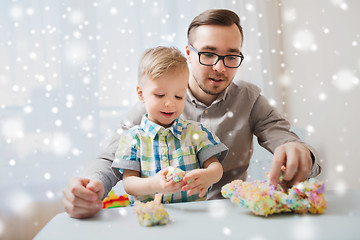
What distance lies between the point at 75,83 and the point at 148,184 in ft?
5.82

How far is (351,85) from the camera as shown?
1931 millimetres

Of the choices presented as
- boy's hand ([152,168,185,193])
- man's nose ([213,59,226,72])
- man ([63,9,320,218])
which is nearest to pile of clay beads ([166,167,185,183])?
boy's hand ([152,168,185,193])

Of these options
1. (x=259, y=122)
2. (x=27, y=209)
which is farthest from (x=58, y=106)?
(x=259, y=122)

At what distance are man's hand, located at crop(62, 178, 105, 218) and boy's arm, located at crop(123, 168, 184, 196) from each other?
10 cm

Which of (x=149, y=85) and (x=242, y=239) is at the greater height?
(x=149, y=85)

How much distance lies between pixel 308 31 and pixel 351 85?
711mm

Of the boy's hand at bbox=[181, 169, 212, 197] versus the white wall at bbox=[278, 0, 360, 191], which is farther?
the white wall at bbox=[278, 0, 360, 191]

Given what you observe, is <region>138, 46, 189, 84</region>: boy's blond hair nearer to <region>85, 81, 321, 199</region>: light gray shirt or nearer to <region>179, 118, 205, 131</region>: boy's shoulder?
<region>179, 118, 205, 131</region>: boy's shoulder

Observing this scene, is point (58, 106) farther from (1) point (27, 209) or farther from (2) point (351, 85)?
(2) point (351, 85)

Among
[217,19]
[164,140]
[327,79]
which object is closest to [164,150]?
[164,140]

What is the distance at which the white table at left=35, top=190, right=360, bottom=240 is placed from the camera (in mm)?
660

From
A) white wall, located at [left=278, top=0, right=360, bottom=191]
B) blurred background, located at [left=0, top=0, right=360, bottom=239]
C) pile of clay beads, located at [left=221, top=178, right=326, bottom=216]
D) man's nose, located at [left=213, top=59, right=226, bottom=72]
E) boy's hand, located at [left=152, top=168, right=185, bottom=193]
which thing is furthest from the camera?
blurred background, located at [left=0, top=0, right=360, bottom=239]

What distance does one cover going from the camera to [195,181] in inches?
35.6

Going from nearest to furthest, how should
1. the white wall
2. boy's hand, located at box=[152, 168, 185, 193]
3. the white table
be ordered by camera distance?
the white table < boy's hand, located at box=[152, 168, 185, 193] < the white wall
